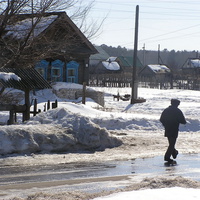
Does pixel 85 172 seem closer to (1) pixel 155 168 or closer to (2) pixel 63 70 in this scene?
(1) pixel 155 168

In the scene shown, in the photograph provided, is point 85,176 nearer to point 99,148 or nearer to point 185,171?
point 185,171

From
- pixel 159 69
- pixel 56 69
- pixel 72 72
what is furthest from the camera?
pixel 159 69

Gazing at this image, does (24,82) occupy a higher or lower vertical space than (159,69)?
lower

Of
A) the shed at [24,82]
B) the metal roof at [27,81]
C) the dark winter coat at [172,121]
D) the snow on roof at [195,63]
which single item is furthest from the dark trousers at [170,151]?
the snow on roof at [195,63]

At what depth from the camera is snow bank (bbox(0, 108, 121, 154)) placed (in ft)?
39.6

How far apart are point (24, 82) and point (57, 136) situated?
15.5 ft

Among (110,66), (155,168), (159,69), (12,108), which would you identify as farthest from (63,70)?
(159,69)

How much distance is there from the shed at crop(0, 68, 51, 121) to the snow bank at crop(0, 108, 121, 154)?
5.10ft

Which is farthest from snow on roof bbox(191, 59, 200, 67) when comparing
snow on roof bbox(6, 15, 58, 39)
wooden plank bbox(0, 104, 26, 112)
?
snow on roof bbox(6, 15, 58, 39)

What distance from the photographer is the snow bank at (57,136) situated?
39.6 ft

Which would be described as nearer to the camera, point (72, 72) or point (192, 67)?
point (72, 72)

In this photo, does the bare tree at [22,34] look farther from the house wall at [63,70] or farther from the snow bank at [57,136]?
the house wall at [63,70]

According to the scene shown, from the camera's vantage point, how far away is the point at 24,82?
17109 millimetres

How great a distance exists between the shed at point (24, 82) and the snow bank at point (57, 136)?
155cm
